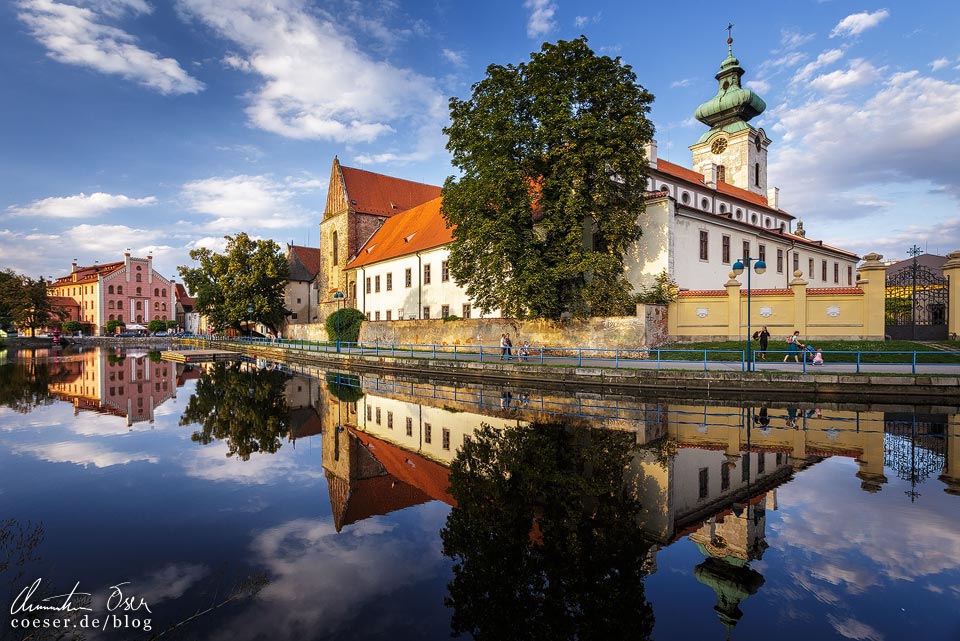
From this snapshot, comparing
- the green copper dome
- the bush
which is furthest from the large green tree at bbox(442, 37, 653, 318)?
the green copper dome

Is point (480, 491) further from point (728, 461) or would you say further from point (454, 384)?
point (454, 384)

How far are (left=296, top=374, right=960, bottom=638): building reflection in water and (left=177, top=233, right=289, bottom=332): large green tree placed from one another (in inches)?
1325

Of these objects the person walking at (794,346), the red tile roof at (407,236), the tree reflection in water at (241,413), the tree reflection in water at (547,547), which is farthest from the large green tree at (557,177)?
the tree reflection in water at (547,547)

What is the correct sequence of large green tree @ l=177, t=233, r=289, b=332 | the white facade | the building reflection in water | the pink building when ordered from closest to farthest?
1. the building reflection in water
2. the white facade
3. large green tree @ l=177, t=233, r=289, b=332
4. the pink building

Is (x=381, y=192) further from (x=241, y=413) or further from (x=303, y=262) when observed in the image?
(x=241, y=413)

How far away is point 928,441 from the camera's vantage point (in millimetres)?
9070

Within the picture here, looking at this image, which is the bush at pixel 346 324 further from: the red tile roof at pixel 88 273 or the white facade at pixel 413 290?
the red tile roof at pixel 88 273

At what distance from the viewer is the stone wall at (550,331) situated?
22.2 metres

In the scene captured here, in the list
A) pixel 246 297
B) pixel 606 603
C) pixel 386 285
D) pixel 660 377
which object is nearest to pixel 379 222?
pixel 386 285

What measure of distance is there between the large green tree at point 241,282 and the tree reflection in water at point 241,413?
24634 mm

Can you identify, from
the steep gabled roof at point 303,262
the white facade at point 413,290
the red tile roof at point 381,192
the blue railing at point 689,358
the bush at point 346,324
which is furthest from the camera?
the steep gabled roof at point 303,262

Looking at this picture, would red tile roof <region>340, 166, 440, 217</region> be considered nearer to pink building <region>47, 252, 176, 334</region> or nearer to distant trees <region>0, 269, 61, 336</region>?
distant trees <region>0, 269, 61, 336</region>

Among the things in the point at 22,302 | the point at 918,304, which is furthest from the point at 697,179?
the point at 22,302

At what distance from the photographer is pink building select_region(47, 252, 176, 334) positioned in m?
71.8
